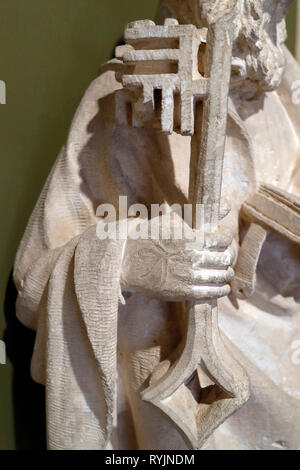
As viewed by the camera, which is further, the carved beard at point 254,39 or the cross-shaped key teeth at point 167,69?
the carved beard at point 254,39

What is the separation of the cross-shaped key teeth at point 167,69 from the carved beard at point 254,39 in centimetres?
12

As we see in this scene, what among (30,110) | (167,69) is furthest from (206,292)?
(30,110)

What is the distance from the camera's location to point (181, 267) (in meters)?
1.01

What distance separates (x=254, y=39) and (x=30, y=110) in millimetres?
457

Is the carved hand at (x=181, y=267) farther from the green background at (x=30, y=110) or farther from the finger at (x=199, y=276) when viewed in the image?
the green background at (x=30, y=110)

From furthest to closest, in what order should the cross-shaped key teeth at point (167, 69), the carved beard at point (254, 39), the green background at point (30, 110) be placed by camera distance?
the green background at point (30, 110) → the carved beard at point (254, 39) → the cross-shaped key teeth at point (167, 69)

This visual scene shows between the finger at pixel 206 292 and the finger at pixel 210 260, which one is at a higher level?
the finger at pixel 210 260

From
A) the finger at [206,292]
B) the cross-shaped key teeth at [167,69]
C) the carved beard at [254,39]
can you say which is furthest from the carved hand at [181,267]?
the carved beard at [254,39]

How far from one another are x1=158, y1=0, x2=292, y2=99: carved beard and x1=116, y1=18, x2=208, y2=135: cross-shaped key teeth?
0.12m

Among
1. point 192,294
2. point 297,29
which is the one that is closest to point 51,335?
point 192,294

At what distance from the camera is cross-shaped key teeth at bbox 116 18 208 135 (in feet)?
3.11

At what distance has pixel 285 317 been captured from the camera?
4.22 ft

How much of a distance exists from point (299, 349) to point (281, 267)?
0.17 metres

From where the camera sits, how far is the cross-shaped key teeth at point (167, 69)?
0.95 m
